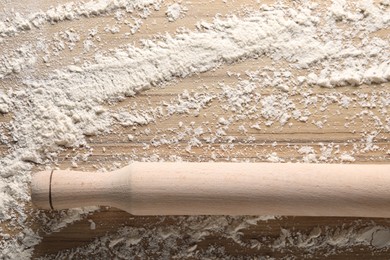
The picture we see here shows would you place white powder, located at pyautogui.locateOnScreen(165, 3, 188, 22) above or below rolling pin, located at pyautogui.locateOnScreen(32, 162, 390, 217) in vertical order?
above

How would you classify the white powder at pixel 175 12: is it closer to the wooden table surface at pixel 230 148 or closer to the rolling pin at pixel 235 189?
the wooden table surface at pixel 230 148

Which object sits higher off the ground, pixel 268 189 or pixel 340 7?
pixel 340 7

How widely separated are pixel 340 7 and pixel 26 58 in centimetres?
51

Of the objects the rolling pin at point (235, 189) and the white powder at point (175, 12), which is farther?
the white powder at point (175, 12)

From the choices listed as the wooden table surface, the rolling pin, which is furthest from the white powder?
the rolling pin

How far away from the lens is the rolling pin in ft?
2.78

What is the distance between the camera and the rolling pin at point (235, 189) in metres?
0.85

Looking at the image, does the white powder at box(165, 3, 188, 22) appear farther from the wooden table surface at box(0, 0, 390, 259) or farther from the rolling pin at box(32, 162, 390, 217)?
the rolling pin at box(32, 162, 390, 217)

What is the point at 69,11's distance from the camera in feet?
3.19

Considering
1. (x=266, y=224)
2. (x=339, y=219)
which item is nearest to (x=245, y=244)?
(x=266, y=224)

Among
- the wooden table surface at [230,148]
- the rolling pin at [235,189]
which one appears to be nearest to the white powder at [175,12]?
the wooden table surface at [230,148]

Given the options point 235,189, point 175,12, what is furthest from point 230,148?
A: point 175,12

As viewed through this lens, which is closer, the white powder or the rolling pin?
the rolling pin

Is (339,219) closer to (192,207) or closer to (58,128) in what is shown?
(192,207)
